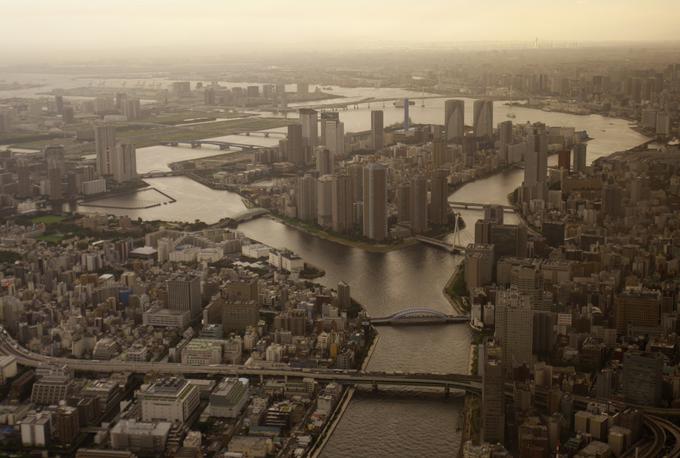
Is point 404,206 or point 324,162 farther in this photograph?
point 324,162

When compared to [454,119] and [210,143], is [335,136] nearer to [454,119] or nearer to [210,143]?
[454,119]

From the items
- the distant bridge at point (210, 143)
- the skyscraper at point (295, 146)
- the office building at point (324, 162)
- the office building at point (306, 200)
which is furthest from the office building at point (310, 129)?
the office building at point (306, 200)

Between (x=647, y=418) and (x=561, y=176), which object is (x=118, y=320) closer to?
(x=647, y=418)

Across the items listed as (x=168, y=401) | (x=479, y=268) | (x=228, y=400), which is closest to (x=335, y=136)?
(x=479, y=268)

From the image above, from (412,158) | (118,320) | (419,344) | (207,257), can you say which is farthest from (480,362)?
(412,158)

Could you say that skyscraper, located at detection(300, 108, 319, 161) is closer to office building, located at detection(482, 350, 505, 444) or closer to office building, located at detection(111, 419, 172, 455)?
office building, located at detection(482, 350, 505, 444)

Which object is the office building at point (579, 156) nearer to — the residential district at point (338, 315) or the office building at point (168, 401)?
the residential district at point (338, 315)
